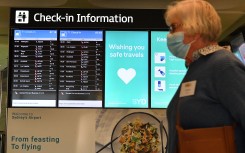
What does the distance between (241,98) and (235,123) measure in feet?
0.35

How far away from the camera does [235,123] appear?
1.64 metres

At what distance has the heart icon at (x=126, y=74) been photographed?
11.9 ft

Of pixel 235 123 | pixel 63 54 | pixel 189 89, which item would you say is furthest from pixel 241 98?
pixel 63 54

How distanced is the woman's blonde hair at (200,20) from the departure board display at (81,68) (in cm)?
177

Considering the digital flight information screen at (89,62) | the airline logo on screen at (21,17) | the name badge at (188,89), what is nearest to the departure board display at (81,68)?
the digital flight information screen at (89,62)

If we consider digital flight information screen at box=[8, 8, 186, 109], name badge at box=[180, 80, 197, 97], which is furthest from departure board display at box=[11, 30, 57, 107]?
name badge at box=[180, 80, 197, 97]

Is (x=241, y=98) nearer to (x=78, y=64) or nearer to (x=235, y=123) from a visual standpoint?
(x=235, y=123)

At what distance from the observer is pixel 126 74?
3629mm

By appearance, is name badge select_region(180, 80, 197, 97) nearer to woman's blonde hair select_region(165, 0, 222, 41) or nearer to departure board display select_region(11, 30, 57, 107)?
woman's blonde hair select_region(165, 0, 222, 41)

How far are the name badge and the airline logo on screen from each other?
2.24m

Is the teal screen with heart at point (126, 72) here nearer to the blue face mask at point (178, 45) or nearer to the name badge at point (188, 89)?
the blue face mask at point (178, 45)

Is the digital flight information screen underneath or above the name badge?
above

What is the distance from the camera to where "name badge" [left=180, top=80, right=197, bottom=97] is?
1763mm

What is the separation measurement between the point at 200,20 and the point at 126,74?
1.79 metres
